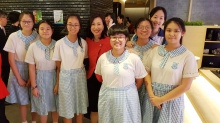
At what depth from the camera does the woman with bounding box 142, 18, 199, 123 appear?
1.44 m

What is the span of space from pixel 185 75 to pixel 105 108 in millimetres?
733

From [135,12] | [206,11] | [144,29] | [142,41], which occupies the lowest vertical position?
[142,41]

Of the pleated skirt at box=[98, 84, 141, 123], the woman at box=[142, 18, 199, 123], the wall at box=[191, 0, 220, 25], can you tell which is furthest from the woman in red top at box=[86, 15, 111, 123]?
the wall at box=[191, 0, 220, 25]

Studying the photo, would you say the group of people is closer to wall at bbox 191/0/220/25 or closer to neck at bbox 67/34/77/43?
neck at bbox 67/34/77/43

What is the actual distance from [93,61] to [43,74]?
0.57m

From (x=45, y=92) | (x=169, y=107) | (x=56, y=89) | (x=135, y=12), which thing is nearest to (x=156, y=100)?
(x=169, y=107)

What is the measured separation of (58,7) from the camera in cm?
239

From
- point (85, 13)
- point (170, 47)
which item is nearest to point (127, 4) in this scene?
point (85, 13)

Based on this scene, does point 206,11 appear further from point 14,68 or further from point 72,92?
point 14,68

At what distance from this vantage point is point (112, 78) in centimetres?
156

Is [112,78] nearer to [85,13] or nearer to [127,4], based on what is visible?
[85,13]

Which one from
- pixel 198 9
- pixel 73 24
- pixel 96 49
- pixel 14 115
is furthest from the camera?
pixel 198 9

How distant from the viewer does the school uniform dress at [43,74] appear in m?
1.94

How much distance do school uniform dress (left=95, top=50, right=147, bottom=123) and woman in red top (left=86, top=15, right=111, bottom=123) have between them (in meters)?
0.34
